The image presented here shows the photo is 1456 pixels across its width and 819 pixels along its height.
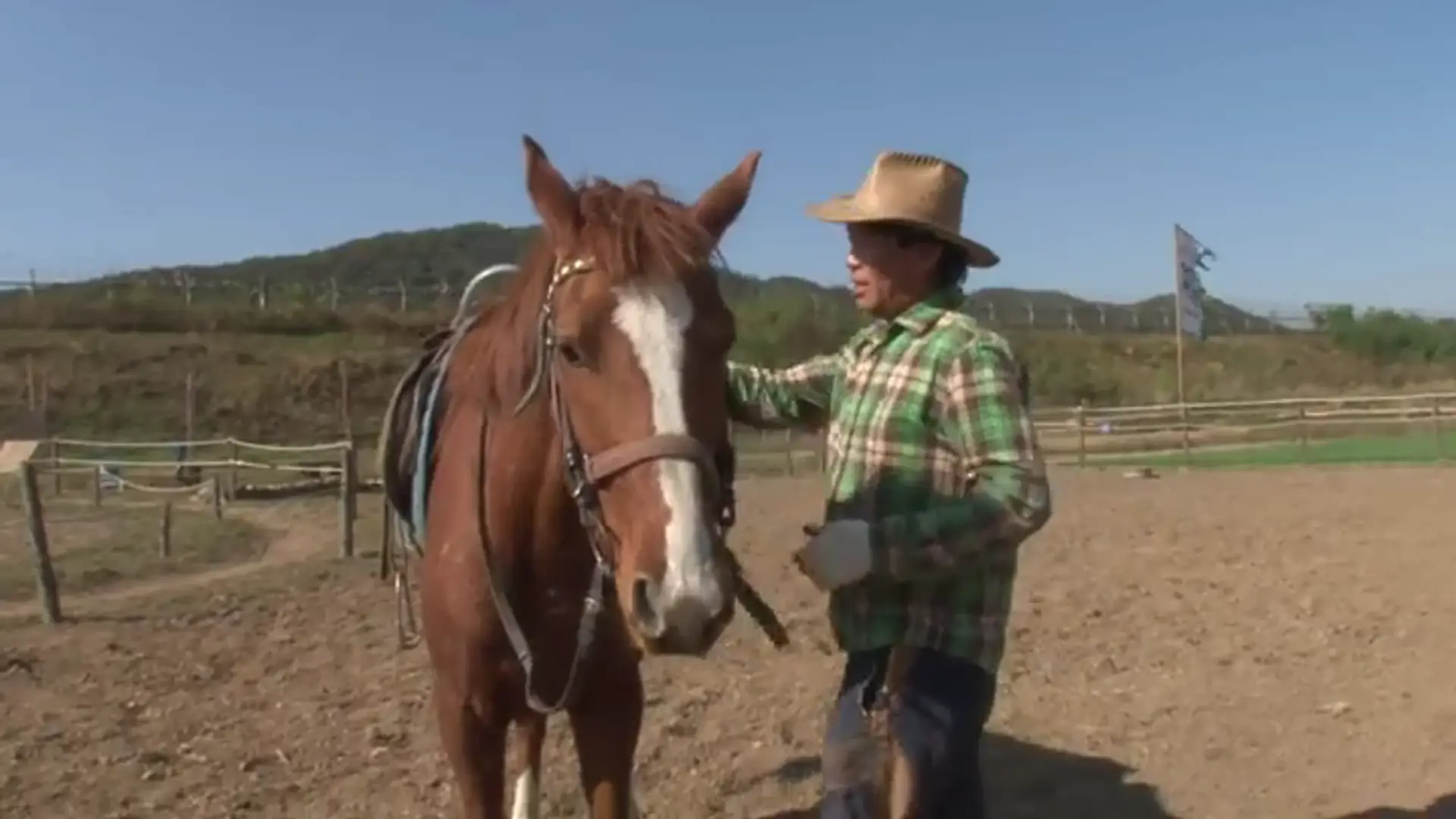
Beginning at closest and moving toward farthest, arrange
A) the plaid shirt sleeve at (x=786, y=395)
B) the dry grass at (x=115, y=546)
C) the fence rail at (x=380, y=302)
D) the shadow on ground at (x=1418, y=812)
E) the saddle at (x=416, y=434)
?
1. the plaid shirt sleeve at (x=786, y=395)
2. the saddle at (x=416, y=434)
3. the shadow on ground at (x=1418, y=812)
4. the dry grass at (x=115, y=546)
5. the fence rail at (x=380, y=302)

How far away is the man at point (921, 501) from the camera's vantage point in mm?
2158

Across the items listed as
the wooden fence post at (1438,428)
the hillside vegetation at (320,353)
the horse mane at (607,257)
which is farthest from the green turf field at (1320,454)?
the horse mane at (607,257)

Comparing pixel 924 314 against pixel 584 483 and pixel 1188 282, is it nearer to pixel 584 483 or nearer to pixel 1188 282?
pixel 584 483

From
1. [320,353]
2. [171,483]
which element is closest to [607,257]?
[171,483]

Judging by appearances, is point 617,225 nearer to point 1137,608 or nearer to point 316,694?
point 316,694

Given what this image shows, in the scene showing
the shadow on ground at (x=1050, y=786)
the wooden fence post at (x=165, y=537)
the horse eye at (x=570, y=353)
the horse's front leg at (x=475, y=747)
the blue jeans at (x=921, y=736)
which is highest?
the horse eye at (x=570, y=353)

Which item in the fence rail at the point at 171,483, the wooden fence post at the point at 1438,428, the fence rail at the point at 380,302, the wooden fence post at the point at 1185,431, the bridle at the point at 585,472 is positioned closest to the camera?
the bridle at the point at 585,472

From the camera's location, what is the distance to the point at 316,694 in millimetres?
6582

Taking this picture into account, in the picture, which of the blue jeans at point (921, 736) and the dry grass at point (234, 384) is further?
the dry grass at point (234, 384)

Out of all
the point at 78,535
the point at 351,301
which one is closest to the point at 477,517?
the point at 78,535

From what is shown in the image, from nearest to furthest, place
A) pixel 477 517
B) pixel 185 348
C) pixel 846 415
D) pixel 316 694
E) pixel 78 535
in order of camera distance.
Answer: pixel 846 415, pixel 477 517, pixel 316 694, pixel 78 535, pixel 185 348

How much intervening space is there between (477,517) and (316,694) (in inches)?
166

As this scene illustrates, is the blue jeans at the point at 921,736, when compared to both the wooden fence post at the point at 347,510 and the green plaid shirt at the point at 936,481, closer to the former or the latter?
the green plaid shirt at the point at 936,481

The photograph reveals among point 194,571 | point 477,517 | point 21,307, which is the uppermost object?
point 21,307
